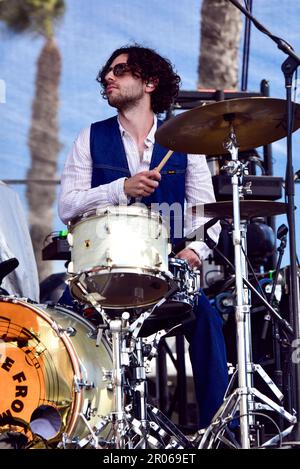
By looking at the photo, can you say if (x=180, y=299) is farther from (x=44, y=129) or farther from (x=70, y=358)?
(x=44, y=129)

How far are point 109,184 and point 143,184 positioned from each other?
1.00 ft

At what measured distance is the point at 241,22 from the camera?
22.4 feet

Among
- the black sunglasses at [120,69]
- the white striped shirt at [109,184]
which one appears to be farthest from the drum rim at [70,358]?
the black sunglasses at [120,69]

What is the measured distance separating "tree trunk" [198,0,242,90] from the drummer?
73.8 inches

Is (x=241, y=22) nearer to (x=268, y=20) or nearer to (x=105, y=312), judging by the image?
(x=268, y=20)

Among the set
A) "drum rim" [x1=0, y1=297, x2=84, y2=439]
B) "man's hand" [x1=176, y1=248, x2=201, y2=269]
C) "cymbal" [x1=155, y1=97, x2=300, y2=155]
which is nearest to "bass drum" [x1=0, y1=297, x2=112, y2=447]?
"drum rim" [x1=0, y1=297, x2=84, y2=439]

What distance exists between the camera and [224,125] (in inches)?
161

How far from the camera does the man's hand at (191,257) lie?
4496mm

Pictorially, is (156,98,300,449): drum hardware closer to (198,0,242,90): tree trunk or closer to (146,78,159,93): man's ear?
(146,78,159,93): man's ear

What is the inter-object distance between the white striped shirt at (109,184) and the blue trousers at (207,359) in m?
0.27

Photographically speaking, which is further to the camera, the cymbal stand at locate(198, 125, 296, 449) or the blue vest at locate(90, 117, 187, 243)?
the blue vest at locate(90, 117, 187, 243)

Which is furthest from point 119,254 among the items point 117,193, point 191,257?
point 191,257

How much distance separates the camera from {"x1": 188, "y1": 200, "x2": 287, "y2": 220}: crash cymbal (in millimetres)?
4223

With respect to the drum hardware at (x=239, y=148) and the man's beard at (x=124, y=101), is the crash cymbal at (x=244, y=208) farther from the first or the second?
the man's beard at (x=124, y=101)
